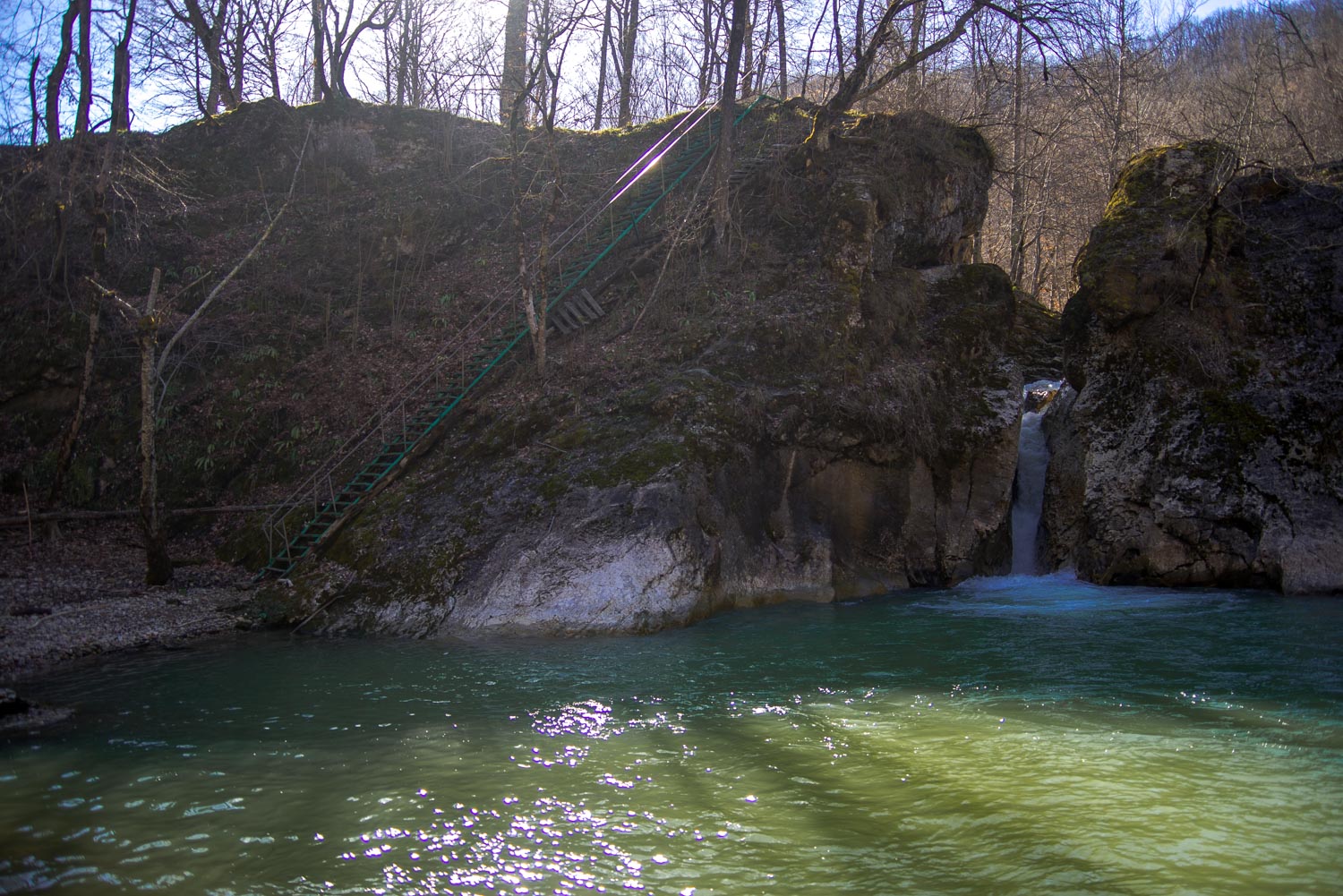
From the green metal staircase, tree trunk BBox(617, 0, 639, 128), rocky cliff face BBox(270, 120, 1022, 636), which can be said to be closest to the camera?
rocky cliff face BBox(270, 120, 1022, 636)

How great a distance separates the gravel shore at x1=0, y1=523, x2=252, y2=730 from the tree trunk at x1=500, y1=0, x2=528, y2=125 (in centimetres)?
943

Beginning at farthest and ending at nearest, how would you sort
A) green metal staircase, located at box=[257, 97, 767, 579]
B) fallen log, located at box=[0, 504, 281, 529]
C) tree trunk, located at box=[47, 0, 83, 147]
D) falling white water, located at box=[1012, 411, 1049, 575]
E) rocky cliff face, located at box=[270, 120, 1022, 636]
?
1. tree trunk, located at box=[47, 0, 83, 147]
2. falling white water, located at box=[1012, 411, 1049, 575]
3. fallen log, located at box=[0, 504, 281, 529]
4. green metal staircase, located at box=[257, 97, 767, 579]
5. rocky cliff face, located at box=[270, 120, 1022, 636]

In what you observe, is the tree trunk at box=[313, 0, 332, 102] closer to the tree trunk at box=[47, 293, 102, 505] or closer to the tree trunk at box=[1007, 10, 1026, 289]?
the tree trunk at box=[47, 293, 102, 505]

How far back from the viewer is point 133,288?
19797mm

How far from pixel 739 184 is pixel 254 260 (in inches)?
436

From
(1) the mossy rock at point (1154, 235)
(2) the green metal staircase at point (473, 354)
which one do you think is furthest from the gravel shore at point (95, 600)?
(1) the mossy rock at point (1154, 235)

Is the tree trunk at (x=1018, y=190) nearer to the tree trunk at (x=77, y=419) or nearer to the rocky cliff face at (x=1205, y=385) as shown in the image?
the rocky cliff face at (x=1205, y=385)

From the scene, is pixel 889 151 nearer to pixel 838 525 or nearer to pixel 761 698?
pixel 838 525

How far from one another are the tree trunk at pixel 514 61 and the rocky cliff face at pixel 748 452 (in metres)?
5.01

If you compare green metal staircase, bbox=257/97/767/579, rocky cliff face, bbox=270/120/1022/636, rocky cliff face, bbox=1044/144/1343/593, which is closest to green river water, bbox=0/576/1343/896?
rocky cliff face, bbox=270/120/1022/636

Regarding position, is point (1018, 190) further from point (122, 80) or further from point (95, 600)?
→ point (95, 600)

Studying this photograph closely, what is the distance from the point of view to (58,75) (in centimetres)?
1812

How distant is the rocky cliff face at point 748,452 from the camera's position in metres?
12.6

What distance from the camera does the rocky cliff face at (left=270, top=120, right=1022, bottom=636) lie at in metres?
12.6
